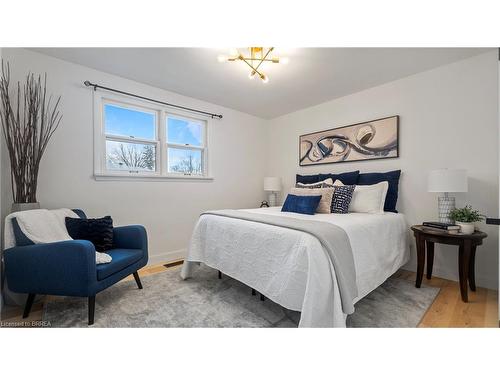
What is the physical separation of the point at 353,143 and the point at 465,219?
1.49m

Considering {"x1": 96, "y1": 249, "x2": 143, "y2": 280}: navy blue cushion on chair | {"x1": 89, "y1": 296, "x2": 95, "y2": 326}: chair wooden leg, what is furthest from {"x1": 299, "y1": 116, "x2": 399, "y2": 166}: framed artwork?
{"x1": 89, "y1": 296, "x2": 95, "y2": 326}: chair wooden leg

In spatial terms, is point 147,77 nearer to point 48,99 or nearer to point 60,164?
point 48,99

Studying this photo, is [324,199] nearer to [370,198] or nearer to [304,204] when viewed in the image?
[304,204]

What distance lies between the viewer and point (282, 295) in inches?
56.5

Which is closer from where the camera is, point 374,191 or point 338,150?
point 374,191

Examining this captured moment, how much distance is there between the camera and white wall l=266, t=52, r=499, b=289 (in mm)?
2049

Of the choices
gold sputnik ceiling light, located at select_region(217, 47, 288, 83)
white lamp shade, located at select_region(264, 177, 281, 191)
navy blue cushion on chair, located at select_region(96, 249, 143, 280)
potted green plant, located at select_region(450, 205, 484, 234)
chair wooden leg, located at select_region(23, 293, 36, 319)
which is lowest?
chair wooden leg, located at select_region(23, 293, 36, 319)

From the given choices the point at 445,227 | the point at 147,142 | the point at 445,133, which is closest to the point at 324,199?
the point at 445,227

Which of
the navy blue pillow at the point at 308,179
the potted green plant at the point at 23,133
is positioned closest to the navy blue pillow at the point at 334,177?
the navy blue pillow at the point at 308,179

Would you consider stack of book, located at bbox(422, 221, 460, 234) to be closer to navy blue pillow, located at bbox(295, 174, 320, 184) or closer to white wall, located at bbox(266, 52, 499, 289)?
white wall, located at bbox(266, 52, 499, 289)

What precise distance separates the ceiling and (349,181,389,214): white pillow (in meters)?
1.31

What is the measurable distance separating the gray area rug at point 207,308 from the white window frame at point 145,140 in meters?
1.30
